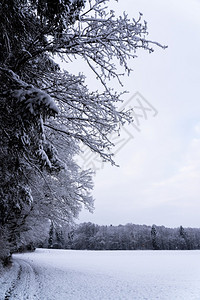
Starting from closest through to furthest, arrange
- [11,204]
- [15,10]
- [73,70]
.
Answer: [15,10] → [73,70] → [11,204]

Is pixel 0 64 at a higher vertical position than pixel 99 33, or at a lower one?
lower

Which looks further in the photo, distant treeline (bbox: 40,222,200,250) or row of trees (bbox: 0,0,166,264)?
distant treeline (bbox: 40,222,200,250)

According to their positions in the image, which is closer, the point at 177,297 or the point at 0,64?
the point at 0,64

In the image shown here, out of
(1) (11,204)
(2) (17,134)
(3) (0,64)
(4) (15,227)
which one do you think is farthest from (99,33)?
(4) (15,227)

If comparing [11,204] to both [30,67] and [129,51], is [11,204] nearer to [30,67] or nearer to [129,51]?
[30,67]

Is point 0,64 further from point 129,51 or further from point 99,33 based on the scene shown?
point 129,51

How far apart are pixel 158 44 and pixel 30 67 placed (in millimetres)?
2397

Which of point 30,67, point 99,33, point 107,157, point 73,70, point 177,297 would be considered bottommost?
point 177,297

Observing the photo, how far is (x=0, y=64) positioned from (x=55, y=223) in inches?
407

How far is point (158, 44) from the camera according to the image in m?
3.62

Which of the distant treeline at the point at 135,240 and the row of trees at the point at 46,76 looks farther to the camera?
the distant treeline at the point at 135,240

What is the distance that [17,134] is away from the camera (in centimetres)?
323

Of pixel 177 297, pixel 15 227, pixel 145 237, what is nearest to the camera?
pixel 177 297

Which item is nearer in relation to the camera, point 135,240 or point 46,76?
point 46,76
